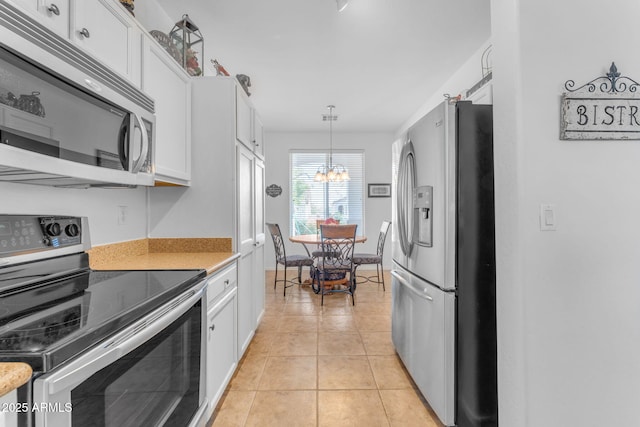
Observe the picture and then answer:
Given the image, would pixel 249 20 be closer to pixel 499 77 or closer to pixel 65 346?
pixel 499 77

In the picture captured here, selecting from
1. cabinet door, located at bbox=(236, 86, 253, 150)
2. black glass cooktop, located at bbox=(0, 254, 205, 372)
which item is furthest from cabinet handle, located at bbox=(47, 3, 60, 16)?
cabinet door, located at bbox=(236, 86, 253, 150)

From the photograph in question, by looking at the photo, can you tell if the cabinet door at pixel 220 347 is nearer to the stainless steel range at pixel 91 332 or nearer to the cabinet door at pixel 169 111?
the stainless steel range at pixel 91 332

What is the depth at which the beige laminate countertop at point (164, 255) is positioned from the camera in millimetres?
1651

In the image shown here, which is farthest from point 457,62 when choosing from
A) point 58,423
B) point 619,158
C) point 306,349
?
point 58,423

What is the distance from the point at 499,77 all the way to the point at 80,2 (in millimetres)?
1762

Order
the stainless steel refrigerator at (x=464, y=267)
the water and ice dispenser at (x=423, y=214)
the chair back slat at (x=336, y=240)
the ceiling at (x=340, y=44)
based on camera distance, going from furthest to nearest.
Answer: the chair back slat at (x=336, y=240), the ceiling at (x=340, y=44), the water and ice dispenser at (x=423, y=214), the stainless steel refrigerator at (x=464, y=267)

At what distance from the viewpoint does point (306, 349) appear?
8.68ft

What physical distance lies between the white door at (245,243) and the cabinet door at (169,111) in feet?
1.18

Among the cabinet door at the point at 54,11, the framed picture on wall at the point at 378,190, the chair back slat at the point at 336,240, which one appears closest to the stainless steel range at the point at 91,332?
the cabinet door at the point at 54,11

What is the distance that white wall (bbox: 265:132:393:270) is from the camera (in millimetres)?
5973

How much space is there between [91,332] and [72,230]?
0.83 m

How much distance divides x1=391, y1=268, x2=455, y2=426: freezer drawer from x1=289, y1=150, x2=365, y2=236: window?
3.79 meters

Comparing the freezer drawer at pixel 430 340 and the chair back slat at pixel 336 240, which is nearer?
the freezer drawer at pixel 430 340

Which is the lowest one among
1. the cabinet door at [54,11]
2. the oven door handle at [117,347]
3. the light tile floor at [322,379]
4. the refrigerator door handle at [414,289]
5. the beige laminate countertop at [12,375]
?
the light tile floor at [322,379]
